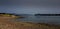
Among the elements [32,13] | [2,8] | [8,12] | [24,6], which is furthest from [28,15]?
[2,8]

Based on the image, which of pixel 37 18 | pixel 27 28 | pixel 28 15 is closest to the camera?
pixel 27 28

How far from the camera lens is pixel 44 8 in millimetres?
1383

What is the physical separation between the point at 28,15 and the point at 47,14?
26cm

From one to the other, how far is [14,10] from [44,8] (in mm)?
437

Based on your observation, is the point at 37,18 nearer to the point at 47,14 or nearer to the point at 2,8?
the point at 47,14

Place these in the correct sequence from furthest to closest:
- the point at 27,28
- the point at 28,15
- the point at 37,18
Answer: the point at 28,15, the point at 37,18, the point at 27,28

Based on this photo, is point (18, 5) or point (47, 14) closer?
point (47, 14)

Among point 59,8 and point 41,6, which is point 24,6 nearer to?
point 41,6

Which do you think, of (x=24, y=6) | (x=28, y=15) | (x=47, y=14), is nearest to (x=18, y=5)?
(x=24, y=6)

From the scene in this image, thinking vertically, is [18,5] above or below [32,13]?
above

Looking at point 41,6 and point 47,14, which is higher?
point 41,6

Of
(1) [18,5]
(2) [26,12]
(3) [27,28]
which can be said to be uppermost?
(1) [18,5]

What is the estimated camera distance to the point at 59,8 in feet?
4.43

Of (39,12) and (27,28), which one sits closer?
(27,28)
